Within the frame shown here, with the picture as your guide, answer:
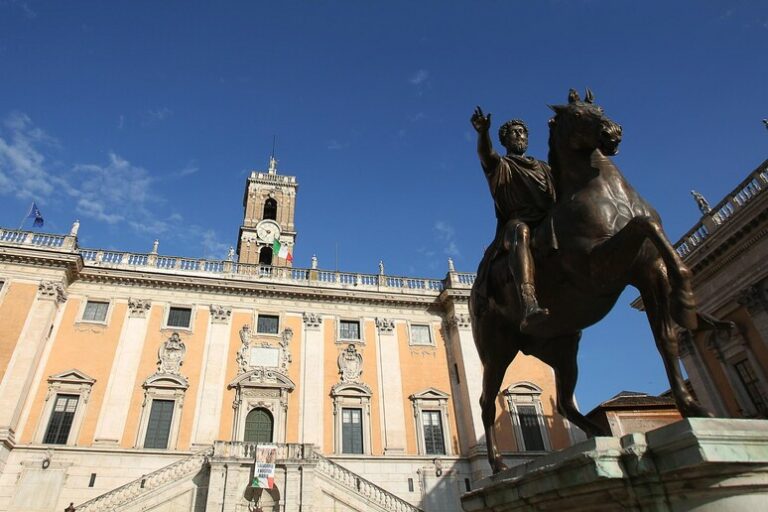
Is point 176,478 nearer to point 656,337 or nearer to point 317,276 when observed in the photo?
point 317,276

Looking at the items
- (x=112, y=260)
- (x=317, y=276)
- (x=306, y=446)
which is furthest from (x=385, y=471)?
Answer: (x=112, y=260)

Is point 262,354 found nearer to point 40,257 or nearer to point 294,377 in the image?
point 294,377

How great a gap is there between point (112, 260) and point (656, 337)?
91.4 feet

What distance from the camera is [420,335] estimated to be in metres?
27.8

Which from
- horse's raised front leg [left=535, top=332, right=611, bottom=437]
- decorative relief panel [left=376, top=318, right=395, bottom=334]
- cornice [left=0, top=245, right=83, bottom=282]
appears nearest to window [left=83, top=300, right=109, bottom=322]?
cornice [left=0, top=245, right=83, bottom=282]

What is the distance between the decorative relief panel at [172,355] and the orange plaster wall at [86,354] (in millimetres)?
2127

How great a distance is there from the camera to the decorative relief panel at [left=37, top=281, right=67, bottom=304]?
22.8m

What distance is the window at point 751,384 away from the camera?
18566 mm

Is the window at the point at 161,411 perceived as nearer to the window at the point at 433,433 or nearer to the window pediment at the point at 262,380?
the window pediment at the point at 262,380

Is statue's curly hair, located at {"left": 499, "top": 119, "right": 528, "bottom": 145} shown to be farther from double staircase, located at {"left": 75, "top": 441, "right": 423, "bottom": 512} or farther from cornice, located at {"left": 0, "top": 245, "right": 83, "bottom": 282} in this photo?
cornice, located at {"left": 0, "top": 245, "right": 83, "bottom": 282}

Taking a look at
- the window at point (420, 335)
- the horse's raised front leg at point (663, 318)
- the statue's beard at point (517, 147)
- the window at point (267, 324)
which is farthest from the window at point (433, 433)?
the horse's raised front leg at point (663, 318)

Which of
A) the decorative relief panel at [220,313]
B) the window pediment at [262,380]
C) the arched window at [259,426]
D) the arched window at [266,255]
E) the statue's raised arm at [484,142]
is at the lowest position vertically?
the statue's raised arm at [484,142]

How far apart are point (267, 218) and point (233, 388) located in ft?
83.8

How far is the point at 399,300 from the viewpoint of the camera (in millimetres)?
28078
